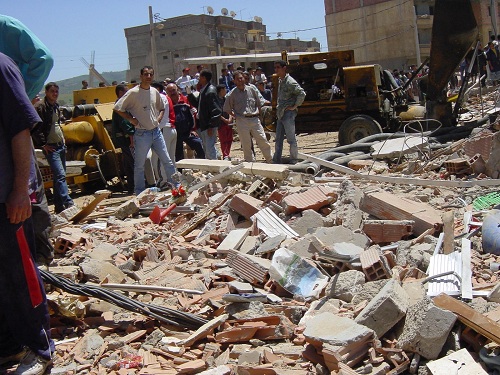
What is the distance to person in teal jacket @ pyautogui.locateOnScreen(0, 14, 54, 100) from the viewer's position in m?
4.28

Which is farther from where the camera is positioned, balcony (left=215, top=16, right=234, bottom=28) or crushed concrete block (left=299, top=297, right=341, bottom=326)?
balcony (left=215, top=16, right=234, bottom=28)

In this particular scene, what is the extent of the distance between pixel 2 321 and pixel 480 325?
276 cm

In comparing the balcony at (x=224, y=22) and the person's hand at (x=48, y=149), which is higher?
the balcony at (x=224, y=22)

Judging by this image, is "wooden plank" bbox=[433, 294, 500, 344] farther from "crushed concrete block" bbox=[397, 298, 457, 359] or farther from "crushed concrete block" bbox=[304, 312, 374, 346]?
"crushed concrete block" bbox=[304, 312, 374, 346]

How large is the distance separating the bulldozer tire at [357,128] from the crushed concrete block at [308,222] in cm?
666

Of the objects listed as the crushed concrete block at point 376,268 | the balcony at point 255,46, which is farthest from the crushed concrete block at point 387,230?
the balcony at point 255,46

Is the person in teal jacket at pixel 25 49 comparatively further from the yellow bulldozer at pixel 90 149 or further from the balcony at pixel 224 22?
the balcony at pixel 224 22

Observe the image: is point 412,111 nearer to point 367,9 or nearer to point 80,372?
point 80,372

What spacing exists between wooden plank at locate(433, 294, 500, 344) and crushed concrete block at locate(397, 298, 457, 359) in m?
0.05

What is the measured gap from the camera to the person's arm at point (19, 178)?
11.2 feet

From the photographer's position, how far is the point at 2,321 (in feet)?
12.1

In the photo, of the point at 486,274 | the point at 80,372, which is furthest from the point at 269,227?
the point at 80,372

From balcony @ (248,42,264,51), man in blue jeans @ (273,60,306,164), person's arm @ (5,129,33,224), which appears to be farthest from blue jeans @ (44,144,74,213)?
balcony @ (248,42,264,51)

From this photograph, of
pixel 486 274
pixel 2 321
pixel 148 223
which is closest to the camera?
pixel 2 321
